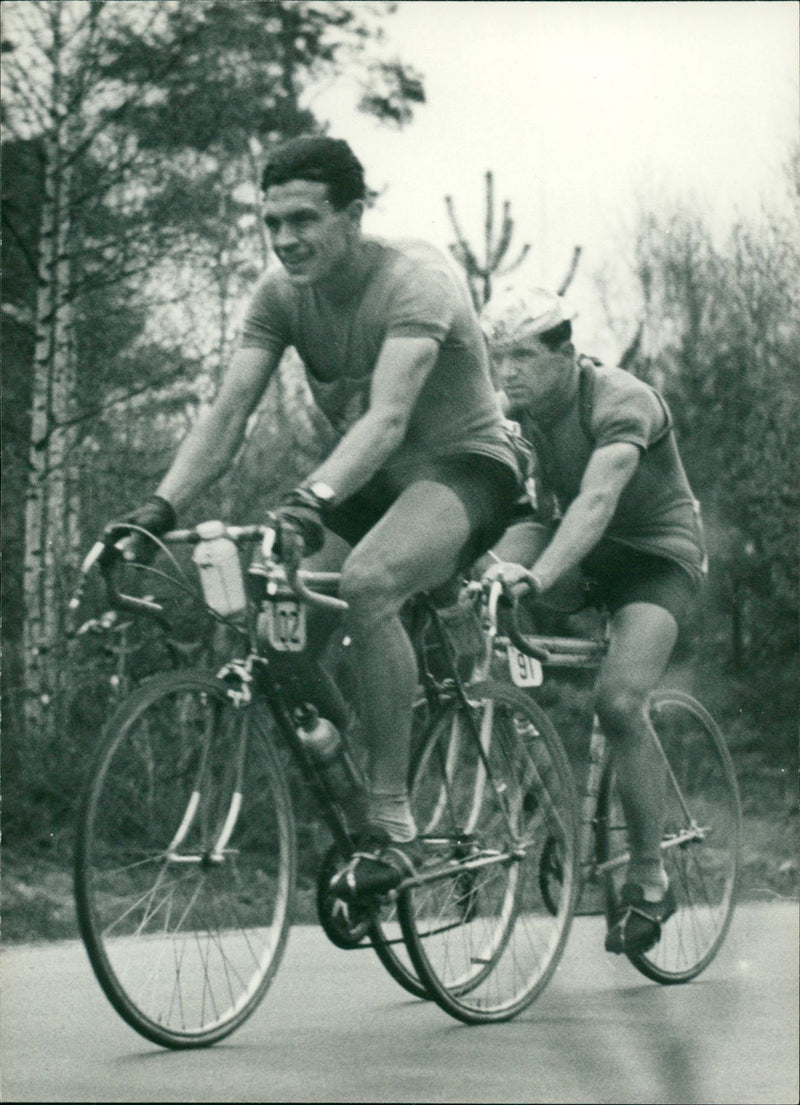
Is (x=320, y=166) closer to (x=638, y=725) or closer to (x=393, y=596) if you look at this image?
(x=393, y=596)

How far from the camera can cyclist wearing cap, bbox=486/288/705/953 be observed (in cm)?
456

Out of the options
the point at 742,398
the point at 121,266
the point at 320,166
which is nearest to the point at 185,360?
the point at 121,266

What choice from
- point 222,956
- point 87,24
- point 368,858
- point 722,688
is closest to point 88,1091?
point 222,956

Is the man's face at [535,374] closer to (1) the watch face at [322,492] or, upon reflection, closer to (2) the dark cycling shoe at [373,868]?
(1) the watch face at [322,492]

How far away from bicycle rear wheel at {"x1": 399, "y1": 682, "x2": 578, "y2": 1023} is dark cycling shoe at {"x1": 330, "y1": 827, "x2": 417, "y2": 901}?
168mm

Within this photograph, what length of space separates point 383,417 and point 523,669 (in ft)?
3.75

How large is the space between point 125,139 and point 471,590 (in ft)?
6.06

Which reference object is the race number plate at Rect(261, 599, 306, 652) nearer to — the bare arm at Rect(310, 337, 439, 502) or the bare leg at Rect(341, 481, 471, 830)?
the bare leg at Rect(341, 481, 471, 830)

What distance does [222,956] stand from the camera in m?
3.45

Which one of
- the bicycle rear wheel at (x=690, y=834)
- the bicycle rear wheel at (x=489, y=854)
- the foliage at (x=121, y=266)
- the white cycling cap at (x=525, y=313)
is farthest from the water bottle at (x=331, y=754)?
the foliage at (x=121, y=266)

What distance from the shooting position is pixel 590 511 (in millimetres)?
4469

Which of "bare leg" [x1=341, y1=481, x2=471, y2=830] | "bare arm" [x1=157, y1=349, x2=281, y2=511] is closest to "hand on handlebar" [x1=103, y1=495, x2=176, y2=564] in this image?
"bare arm" [x1=157, y1=349, x2=281, y2=511]

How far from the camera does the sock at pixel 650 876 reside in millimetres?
4590

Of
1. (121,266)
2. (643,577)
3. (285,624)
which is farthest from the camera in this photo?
(121,266)
